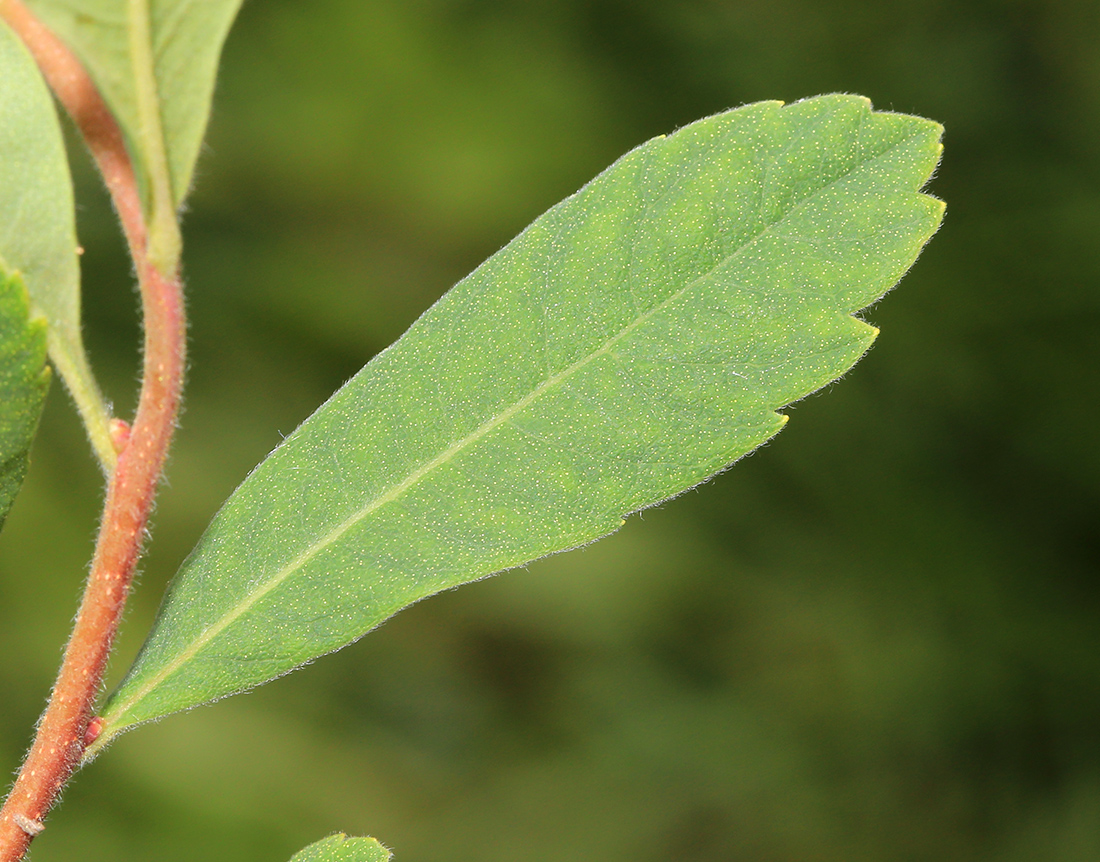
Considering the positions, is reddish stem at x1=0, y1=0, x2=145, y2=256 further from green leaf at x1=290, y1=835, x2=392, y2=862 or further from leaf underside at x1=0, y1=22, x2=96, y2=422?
green leaf at x1=290, y1=835, x2=392, y2=862

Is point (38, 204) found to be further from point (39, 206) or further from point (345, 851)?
point (345, 851)

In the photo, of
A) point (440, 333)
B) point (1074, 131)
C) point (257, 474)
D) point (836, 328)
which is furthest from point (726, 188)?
point (1074, 131)

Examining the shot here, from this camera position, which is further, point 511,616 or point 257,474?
point 511,616

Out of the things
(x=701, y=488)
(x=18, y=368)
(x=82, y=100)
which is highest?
(x=82, y=100)

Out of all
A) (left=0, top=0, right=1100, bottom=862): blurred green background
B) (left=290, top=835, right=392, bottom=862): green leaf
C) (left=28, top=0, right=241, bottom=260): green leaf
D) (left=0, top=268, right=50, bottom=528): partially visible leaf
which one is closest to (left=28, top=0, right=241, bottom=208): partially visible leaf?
(left=28, top=0, right=241, bottom=260): green leaf

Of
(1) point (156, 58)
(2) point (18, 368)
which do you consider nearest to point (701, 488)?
(1) point (156, 58)

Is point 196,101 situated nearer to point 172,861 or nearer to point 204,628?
point 204,628

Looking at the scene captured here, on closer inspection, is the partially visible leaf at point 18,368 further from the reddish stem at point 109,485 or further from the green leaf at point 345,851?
the green leaf at point 345,851
